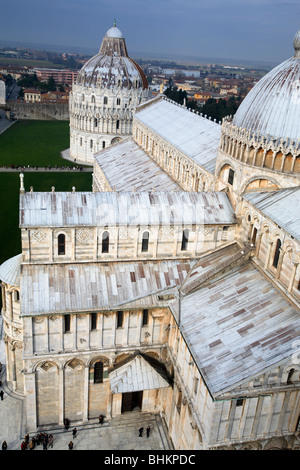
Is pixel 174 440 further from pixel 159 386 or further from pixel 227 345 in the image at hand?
pixel 227 345

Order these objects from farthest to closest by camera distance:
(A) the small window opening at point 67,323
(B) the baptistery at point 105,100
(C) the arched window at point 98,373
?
(B) the baptistery at point 105,100
(C) the arched window at point 98,373
(A) the small window opening at point 67,323

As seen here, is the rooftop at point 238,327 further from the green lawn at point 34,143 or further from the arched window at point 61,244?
the green lawn at point 34,143

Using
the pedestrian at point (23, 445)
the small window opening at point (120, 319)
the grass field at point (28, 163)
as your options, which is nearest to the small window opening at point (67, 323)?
the small window opening at point (120, 319)

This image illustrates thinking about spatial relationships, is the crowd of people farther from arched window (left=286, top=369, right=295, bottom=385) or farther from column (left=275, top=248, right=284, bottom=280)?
arched window (left=286, top=369, right=295, bottom=385)

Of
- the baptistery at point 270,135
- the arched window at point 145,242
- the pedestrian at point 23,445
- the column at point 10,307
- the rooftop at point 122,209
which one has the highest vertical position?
the baptistery at point 270,135

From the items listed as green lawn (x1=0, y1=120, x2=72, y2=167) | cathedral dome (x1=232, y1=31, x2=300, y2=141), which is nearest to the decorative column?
cathedral dome (x1=232, y1=31, x2=300, y2=141)

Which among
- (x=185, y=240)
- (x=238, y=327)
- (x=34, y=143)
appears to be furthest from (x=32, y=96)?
(x=238, y=327)
